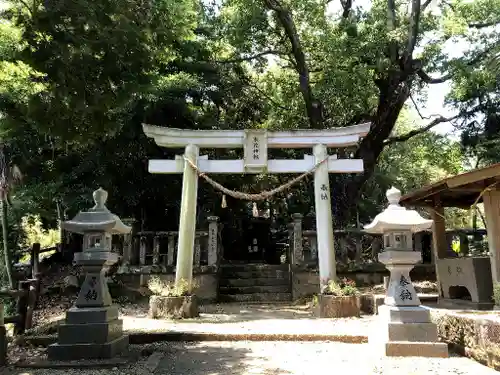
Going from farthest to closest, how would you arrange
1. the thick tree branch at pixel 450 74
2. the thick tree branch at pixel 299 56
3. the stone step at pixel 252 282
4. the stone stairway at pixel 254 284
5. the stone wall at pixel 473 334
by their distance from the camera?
the thick tree branch at pixel 450 74 → the thick tree branch at pixel 299 56 → the stone step at pixel 252 282 → the stone stairway at pixel 254 284 → the stone wall at pixel 473 334

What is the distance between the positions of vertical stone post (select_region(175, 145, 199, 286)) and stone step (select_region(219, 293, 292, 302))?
3.02 meters

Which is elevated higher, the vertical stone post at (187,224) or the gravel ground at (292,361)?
the vertical stone post at (187,224)

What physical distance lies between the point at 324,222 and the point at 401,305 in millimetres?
4575

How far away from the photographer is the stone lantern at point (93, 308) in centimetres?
623

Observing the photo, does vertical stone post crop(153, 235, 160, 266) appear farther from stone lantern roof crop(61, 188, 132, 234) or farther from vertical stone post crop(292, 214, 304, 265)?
stone lantern roof crop(61, 188, 132, 234)

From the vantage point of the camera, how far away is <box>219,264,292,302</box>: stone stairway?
13.7 meters

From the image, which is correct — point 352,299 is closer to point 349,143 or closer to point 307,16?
point 349,143

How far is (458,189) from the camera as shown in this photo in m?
9.59

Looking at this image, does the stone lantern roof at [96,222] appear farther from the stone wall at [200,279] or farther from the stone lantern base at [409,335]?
the stone wall at [200,279]

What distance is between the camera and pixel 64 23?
597 cm

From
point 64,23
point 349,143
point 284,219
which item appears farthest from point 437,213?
point 284,219

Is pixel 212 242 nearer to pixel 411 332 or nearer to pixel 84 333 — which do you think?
pixel 84 333

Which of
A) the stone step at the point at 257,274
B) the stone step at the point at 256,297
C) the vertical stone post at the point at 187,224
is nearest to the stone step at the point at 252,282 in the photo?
the stone step at the point at 257,274

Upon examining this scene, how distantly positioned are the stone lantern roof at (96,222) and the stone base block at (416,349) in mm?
4320
